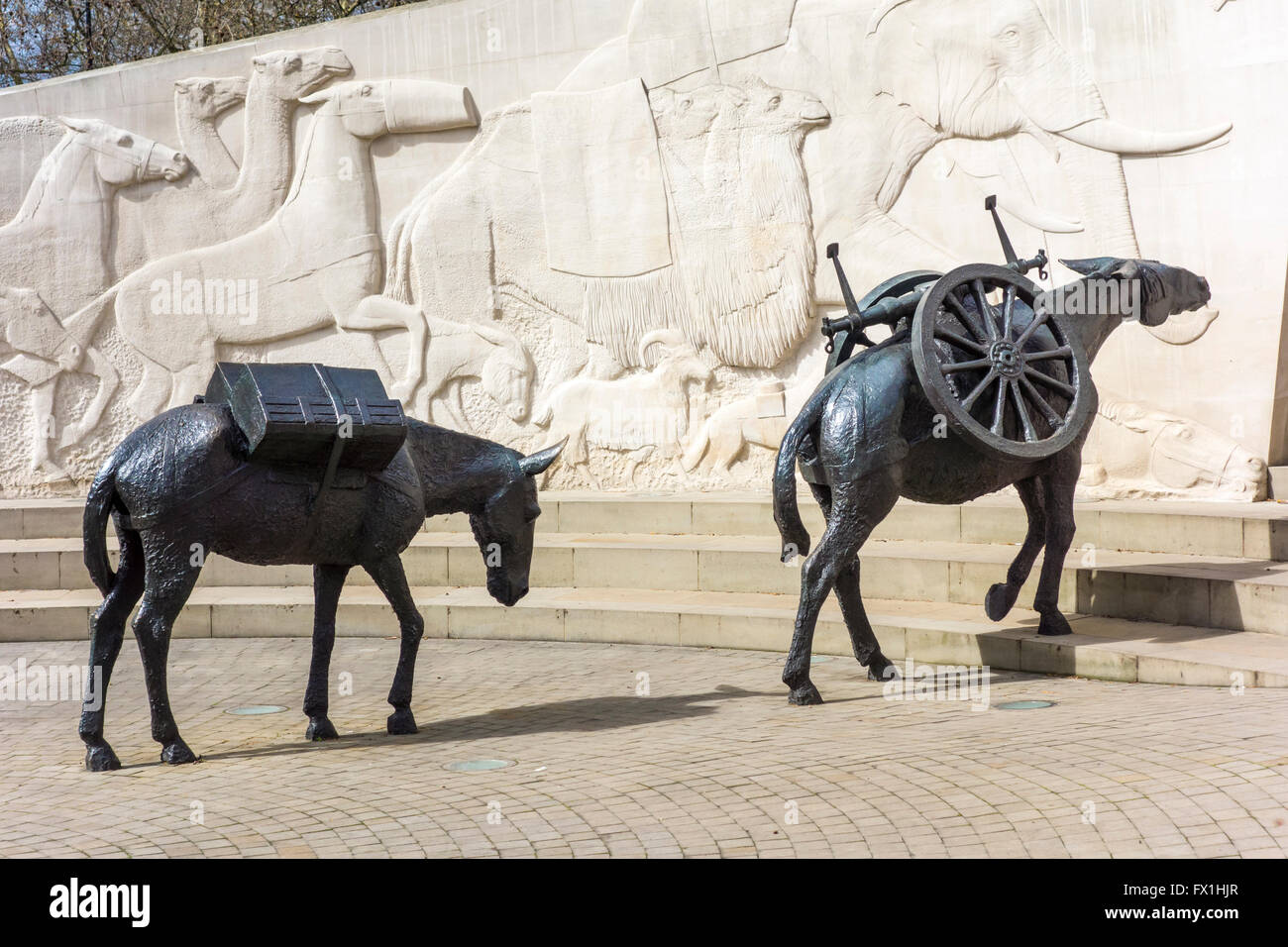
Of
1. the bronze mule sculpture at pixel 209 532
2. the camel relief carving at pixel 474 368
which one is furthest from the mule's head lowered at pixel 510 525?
the camel relief carving at pixel 474 368

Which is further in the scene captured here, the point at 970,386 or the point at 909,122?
the point at 909,122

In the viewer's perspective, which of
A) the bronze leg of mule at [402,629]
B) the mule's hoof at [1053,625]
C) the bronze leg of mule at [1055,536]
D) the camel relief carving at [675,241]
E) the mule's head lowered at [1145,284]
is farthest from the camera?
the camel relief carving at [675,241]

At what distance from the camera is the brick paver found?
4.74 meters

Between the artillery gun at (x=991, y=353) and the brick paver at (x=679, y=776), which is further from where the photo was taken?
the artillery gun at (x=991, y=353)

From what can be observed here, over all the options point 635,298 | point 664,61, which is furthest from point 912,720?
point 664,61

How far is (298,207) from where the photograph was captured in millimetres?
12477

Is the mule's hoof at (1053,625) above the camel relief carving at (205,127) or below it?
below

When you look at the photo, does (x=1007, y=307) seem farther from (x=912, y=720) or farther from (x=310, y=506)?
(x=310, y=506)

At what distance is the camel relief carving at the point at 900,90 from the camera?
10.5 metres

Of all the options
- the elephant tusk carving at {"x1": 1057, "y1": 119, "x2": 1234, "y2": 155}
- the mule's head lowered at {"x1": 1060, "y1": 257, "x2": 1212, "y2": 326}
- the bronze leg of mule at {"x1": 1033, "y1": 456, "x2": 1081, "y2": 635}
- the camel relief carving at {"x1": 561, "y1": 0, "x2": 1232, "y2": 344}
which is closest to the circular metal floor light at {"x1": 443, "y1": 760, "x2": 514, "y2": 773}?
the bronze leg of mule at {"x1": 1033, "y1": 456, "x2": 1081, "y2": 635}

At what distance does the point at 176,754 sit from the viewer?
20.9 feet

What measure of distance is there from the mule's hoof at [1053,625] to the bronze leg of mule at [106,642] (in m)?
4.72

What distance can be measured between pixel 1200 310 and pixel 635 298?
438cm

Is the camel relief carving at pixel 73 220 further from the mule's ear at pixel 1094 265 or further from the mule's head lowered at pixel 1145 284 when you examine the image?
the mule's head lowered at pixel 1145 284
